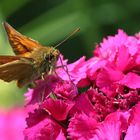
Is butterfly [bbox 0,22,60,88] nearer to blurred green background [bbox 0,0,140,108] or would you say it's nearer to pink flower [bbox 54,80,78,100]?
pink flower [bbox 54,80,78,100]

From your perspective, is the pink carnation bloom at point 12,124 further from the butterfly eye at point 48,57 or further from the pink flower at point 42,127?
the pink flower at point 42,127

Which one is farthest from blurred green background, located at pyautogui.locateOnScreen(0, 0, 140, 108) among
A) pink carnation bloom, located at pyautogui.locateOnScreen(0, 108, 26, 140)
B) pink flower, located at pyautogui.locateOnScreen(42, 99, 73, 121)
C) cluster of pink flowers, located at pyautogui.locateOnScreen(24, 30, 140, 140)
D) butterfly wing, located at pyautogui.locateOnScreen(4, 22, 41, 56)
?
pink flower, located at pyautogui.locateOnScreen(42, 99, 73, 121)

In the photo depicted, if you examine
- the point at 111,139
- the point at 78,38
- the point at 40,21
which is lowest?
the point at 78,38

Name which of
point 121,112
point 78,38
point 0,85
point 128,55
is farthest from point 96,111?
point 78,38

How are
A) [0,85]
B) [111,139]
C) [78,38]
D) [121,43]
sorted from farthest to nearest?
[78,38] → [0,85] → [121,43] → [111,139]

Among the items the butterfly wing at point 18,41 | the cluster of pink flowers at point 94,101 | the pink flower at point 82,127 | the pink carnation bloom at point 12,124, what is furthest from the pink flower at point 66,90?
the pink carnation bloom at point 12,124

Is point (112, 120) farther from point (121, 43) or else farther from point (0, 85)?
point (0, 85)

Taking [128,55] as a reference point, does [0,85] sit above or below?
below
